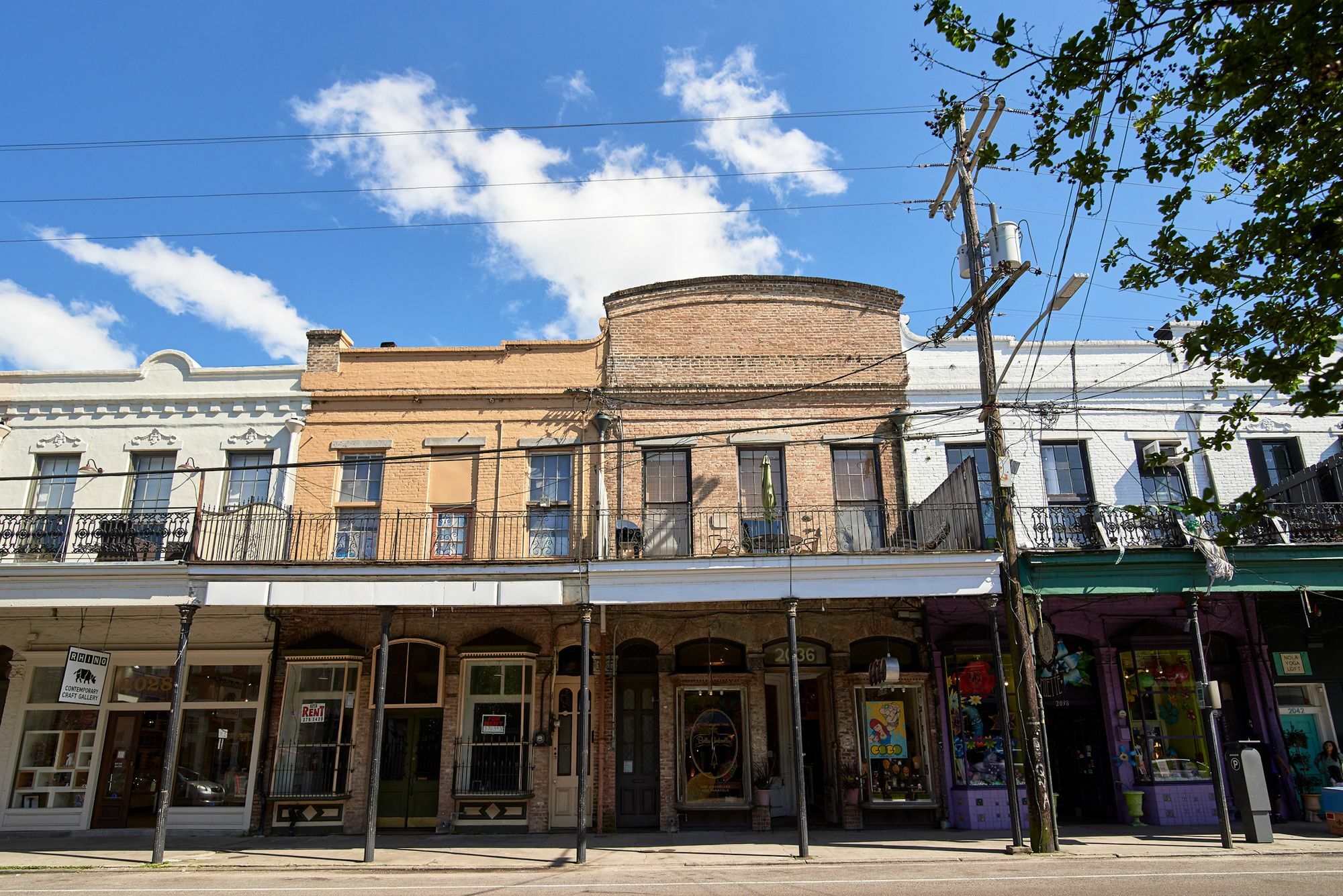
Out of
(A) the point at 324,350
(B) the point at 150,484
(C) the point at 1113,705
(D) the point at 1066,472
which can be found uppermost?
(A) the point at 324,350

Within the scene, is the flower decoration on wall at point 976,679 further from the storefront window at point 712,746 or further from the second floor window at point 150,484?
the second floor window at point 150,484

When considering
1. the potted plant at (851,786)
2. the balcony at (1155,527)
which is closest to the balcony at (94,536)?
the potted plant at (851,786)

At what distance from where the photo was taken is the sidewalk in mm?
12141

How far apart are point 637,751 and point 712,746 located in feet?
4.35

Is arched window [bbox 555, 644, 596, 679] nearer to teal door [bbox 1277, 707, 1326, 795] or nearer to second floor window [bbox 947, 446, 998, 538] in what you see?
second floor window [bbox 947, 446, 998, 538]

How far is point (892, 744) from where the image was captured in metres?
15.6

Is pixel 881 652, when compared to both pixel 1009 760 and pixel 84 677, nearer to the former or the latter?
pixel 1009 760

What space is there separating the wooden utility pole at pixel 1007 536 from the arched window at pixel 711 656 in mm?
4892

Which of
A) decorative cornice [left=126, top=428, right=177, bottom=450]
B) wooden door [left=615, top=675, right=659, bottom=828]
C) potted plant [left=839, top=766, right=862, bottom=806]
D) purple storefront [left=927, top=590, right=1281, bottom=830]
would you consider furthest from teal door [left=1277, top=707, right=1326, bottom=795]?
decorative cornice [left=126, top=428, right=177, bottom=450]

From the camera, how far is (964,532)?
46.8 feet

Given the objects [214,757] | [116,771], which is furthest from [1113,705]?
[116,771]

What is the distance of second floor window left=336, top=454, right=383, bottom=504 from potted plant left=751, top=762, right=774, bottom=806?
27.1ft

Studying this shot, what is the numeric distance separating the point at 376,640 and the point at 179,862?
4.53 metres

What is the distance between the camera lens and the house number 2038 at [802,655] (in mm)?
16125
